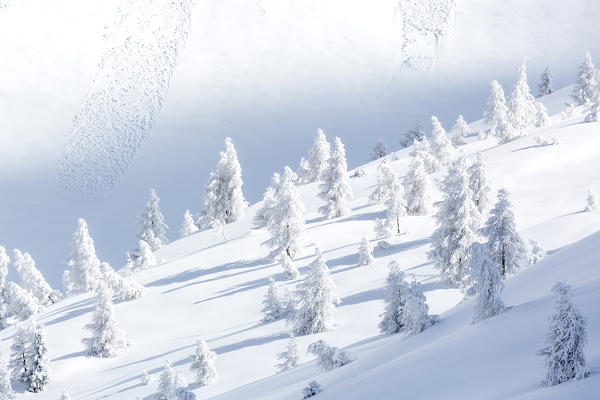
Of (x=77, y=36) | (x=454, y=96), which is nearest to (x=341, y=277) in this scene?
(x=454, y=96)

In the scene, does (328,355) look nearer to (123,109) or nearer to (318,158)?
(318,158)

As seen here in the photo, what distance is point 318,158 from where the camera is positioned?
→ 7675 centimetres

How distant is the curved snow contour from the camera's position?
72250 mm

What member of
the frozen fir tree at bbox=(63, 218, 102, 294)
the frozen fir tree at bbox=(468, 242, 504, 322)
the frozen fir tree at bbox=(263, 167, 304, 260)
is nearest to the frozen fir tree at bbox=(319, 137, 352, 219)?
the frozen fir tree at bbox=(263, 167, 304, 260)

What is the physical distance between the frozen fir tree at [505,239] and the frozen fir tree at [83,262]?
44.7 meters

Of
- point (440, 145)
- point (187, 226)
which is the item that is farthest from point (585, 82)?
point (187, 226)

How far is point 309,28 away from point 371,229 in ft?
436

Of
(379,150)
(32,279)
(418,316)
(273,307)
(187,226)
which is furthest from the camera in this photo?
(379,150)

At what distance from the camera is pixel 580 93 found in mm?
86312

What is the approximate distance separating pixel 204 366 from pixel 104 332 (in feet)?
33.5

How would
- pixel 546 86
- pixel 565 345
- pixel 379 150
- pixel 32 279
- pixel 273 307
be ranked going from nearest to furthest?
pixel 565 345 → pixel 273 307 → pixel 32 279 → pixel 379 150 → pixel 546 86

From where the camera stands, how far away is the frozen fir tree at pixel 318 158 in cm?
7612

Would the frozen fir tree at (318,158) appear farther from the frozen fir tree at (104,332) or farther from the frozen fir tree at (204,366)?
the frozen fir tree at (204,366)

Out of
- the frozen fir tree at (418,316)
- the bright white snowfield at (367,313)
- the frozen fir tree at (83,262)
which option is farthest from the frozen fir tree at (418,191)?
the frozen fir tree at (418,316)
